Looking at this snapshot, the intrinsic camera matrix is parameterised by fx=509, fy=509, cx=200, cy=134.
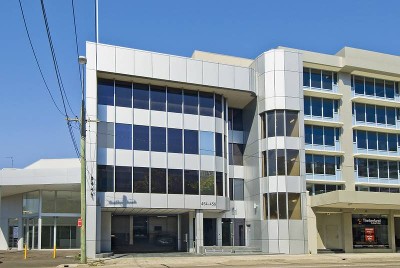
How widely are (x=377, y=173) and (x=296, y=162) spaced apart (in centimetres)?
1052

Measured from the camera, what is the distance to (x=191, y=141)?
4322cm

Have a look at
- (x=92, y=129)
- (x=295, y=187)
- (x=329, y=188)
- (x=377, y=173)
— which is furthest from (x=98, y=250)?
(x=377, y=173)

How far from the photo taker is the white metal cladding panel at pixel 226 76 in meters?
43.7

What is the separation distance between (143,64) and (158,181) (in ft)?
31.2

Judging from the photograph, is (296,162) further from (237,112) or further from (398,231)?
(398,231)

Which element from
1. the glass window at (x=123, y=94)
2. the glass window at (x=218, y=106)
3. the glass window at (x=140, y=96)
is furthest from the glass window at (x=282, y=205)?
the glass window at (x=123, y=94)

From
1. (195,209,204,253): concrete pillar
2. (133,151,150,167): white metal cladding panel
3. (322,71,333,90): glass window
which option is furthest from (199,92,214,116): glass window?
(322,71,333,90): glass window

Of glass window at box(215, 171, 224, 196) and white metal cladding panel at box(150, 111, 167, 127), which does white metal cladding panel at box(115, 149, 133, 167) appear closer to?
white metal cladding panel at box(150, 111, 167, 127)

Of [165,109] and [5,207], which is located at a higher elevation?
[165,109]

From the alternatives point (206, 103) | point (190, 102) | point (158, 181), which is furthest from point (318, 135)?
point (158, 181)

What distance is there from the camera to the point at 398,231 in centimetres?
5000

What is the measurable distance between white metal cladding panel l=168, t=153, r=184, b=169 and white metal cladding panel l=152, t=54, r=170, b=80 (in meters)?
6.42

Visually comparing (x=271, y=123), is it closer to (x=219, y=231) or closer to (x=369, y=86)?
(x=219, y=231)

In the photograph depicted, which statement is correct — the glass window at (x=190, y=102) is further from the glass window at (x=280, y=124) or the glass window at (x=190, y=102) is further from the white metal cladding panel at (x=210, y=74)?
the glass window at (x=280, y=124)
